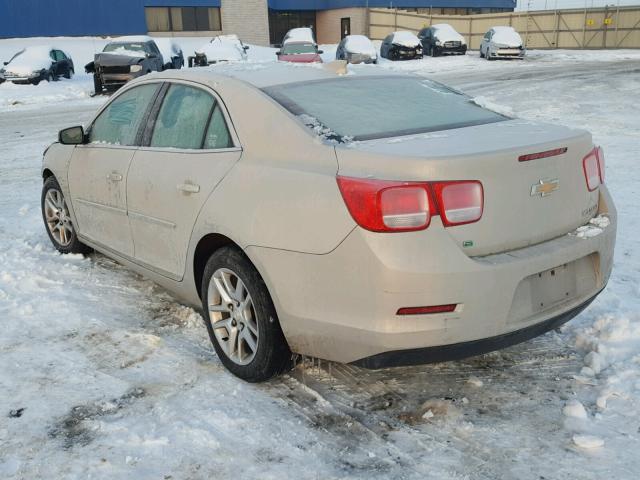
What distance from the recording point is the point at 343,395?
3.22 m

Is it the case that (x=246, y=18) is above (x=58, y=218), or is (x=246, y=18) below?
above

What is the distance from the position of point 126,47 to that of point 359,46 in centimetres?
1087

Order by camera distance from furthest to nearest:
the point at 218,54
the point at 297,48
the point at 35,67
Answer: the point at 218,54, the point at 297,48, the point at 35,67

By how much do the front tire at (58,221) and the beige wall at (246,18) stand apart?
41.3 m

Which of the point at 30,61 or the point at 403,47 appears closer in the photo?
the point at 30,61

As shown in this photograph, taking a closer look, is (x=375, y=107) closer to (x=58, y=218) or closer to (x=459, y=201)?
(x=459, y=201)

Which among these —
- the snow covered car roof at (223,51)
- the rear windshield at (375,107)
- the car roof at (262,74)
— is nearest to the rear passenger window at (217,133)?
the car roof at (262,74)

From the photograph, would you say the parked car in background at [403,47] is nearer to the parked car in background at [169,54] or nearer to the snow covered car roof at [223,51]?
the snow covered car roof at [223,51]

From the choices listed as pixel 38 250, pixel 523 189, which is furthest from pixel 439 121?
pixel 38 250

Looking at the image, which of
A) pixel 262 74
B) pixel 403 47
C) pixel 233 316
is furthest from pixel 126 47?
pixel 233 316

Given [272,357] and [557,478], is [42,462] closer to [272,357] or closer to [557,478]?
[272,357]

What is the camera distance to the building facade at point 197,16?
128 ft

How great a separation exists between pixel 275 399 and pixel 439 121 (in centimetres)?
169

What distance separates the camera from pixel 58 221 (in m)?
5.59
